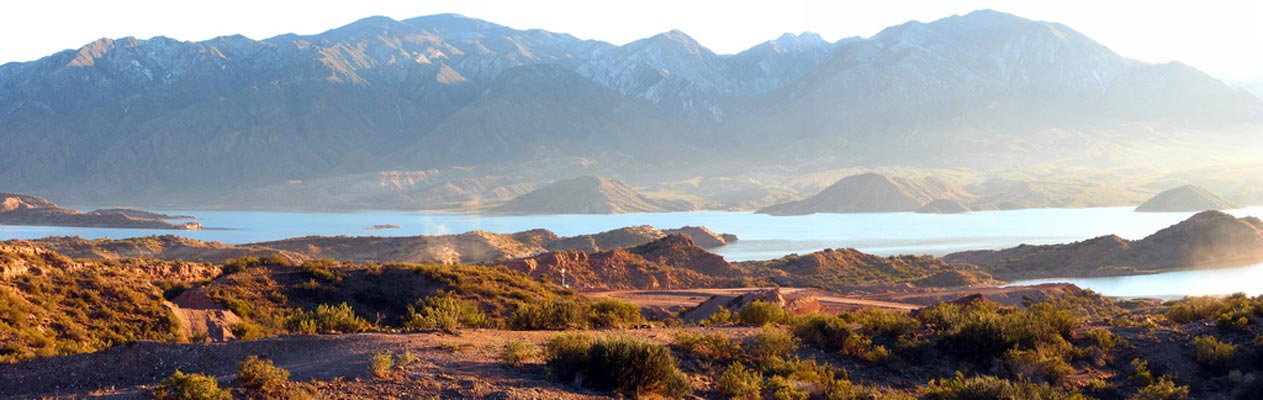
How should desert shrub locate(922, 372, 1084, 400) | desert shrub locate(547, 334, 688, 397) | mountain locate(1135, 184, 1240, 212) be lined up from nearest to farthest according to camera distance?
desert shrub locate(547, 334, 688, 397) → desert shrub locate(922, 372, 1084, 400) → mountain locate(1135, 184, 1240, 212)

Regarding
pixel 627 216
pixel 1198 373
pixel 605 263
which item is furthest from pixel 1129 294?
pixel 627 216

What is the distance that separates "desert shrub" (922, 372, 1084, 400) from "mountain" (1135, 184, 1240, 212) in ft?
452

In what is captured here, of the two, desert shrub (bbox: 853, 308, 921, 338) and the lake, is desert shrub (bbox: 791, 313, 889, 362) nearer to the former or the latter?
desert shrub (bbox: 853, 308, 921, 338)

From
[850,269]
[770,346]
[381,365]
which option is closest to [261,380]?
[381,365]

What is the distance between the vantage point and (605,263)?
157 feet

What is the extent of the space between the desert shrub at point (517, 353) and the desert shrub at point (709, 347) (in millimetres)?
2241

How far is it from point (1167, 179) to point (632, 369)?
199m

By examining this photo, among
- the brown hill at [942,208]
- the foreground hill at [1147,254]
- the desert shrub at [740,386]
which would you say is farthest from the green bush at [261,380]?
the brown hill at [942,208]

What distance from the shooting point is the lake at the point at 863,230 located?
87375mm

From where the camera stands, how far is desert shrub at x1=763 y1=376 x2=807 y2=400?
11.2 metres

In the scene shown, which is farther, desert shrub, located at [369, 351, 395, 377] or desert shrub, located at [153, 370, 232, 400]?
desert shrub, located at [369, 351, 395, 377]

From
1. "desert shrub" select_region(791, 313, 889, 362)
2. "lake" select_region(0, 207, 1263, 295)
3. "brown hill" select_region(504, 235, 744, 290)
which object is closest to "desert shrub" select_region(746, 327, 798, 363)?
"desert shrub" select_region(791, 313, 889, 362)

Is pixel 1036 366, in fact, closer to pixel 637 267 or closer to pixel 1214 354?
pixel 1214 354

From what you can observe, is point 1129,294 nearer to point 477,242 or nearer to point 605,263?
point 605,263
